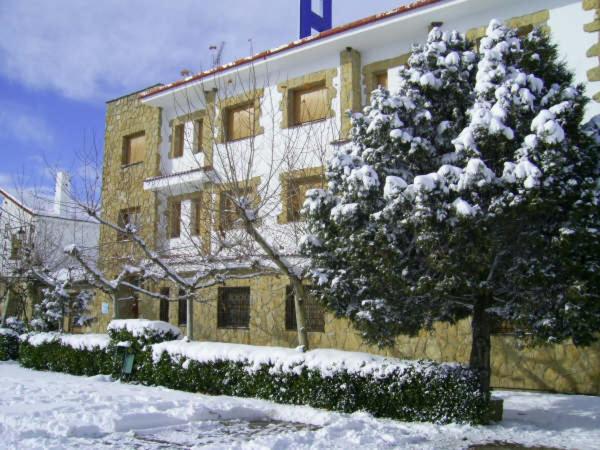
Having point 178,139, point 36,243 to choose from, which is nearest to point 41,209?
point 36,243

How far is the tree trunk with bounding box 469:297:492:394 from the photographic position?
8.63 m

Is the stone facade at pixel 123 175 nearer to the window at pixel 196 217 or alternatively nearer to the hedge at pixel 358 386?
the window at pixel 196 217

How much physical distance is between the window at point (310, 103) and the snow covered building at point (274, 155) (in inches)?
1.4

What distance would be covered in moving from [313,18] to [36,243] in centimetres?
1264

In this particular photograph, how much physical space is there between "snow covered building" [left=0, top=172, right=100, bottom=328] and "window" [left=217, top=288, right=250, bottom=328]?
4.07 metres

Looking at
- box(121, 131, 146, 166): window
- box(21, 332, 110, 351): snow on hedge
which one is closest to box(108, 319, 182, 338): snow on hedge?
box(21, 332, 110, 351): snow on hedge

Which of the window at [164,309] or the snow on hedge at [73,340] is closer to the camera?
the snow on hedge at [73,340]

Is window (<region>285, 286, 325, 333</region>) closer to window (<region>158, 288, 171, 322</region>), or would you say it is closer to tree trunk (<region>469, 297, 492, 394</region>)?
window (<region>158, 288, 171, 322</region>)

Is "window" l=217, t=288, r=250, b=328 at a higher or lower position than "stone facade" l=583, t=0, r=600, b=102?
lower

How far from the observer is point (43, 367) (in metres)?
15.5

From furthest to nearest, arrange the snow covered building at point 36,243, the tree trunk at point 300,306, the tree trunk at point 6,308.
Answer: the tree trunk at point 6,308 → the snow covered building at point 36,243 → the tree trunk at point 300,306

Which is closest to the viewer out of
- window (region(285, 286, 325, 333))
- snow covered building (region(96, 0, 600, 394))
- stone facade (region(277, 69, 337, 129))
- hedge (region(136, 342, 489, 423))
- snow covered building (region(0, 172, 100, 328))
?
hedge (region(136, 342, 489, 423))

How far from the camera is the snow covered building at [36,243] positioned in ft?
65.1

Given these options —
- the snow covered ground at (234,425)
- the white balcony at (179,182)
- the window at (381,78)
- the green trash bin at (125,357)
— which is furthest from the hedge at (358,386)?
the window at (381,78)
